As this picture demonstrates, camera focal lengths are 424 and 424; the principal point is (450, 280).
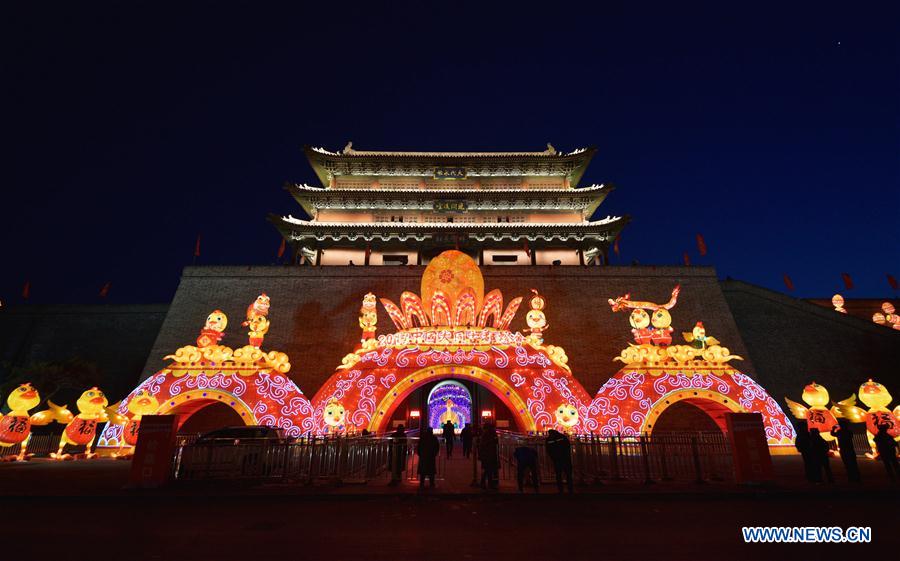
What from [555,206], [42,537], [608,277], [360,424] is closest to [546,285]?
[608,277]

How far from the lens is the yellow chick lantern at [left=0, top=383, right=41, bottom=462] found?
11297 millimetres

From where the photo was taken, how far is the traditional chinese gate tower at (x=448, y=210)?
26.2m

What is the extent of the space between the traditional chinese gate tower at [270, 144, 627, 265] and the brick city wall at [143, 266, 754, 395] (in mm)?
5023

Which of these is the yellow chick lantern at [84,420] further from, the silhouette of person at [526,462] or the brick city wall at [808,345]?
the brick city wall at [808,345]

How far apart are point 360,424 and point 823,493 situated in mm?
9116

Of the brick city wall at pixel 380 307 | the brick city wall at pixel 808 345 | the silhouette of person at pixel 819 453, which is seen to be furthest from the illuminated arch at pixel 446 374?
the brick city wall at pixel 808 345

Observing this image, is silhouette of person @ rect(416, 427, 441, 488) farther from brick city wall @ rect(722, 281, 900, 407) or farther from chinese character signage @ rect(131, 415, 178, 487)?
brick city wall @ rect(722, 281, 900, 407)

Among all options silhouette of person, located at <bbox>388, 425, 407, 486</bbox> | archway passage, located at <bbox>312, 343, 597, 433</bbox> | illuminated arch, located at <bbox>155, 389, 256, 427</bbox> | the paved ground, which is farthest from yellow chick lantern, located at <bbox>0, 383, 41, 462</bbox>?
silhouette of person, located at <bbox>388, 425, 407, 486</bbox>

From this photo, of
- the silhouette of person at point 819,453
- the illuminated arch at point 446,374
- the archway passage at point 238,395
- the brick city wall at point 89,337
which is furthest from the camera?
the brick city wall at point 89,337

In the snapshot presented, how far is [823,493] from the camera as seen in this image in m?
6.70

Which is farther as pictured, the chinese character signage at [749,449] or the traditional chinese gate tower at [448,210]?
the traditional chinese gate tower at [448,210]

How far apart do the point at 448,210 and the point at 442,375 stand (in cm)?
1849

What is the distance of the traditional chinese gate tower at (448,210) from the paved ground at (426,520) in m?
18.8

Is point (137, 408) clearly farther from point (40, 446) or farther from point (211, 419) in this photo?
point (211, 419)
